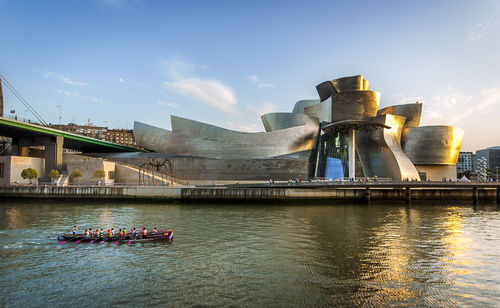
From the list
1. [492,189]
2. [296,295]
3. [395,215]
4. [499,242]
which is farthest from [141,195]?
[492,189]

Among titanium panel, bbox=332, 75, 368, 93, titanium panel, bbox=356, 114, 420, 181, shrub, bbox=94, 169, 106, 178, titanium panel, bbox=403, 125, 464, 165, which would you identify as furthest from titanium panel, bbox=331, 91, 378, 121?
shrub, bbox=94, 169, 106, 178

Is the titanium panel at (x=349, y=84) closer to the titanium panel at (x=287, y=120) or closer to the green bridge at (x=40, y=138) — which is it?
the titanium panel at (x=287, y=120)

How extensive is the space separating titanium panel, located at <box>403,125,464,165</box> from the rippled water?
27.9m

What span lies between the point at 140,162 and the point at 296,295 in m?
37.4

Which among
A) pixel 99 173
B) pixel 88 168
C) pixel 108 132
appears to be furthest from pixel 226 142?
pixel 108 132

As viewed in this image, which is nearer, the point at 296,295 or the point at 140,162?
the point at 296,295

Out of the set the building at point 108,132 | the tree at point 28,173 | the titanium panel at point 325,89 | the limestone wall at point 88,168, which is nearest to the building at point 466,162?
the titanium panel at point 325,89

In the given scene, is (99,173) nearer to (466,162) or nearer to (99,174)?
(99,174)

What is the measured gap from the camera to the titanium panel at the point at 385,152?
1567 inches

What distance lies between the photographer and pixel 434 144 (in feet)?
146

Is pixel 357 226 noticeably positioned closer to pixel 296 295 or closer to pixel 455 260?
pixel 455 260

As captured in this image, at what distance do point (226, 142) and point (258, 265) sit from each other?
3424 centimetres

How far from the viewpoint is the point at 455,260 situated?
1165 centimetres

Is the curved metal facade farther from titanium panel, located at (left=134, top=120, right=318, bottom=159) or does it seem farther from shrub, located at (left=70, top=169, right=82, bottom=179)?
shrub, located at (left=70, top=169, right=82, bottom=179)
